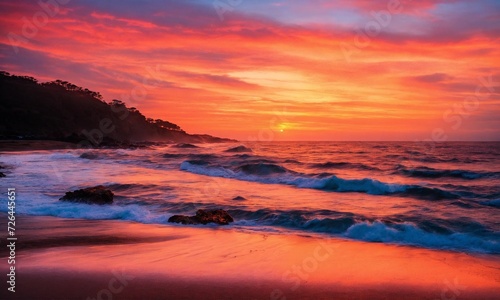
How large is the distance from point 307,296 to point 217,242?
3828 millimetres

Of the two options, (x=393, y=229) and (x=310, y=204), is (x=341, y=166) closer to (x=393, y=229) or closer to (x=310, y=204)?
(x=310, y=204)

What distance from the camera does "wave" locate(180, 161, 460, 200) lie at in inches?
739

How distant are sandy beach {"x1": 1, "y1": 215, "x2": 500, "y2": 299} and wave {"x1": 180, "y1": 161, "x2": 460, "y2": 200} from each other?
9.91m

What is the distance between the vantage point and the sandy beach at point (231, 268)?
6.16 metres

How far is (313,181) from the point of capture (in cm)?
2297

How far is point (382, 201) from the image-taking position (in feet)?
54.6

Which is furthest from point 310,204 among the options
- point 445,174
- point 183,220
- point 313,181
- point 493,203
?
point 445,174

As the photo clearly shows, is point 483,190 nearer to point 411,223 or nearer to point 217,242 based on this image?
point 411,223

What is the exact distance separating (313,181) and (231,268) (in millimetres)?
16004

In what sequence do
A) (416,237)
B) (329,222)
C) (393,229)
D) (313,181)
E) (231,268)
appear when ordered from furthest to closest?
(313,181) < (329,222) < (393,229) < (416,237) < (231,268)

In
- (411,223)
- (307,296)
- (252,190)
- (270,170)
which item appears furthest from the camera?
(270,170)

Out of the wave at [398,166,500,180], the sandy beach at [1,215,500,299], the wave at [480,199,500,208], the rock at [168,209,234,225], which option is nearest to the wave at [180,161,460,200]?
the wave at [480,199,500,208]

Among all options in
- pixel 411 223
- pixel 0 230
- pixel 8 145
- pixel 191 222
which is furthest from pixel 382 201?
pixel 8 145

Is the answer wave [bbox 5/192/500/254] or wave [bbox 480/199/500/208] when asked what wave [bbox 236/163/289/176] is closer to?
wave [bbox 5/192/500/254]
